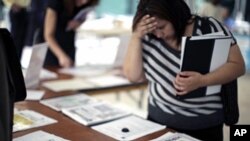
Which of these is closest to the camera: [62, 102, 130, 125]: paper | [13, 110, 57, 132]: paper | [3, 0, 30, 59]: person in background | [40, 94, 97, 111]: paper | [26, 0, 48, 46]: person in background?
[13, 110, 57, 132]: paper

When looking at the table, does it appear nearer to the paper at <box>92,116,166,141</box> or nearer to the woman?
the paper at <box>92,116,166,141</box>

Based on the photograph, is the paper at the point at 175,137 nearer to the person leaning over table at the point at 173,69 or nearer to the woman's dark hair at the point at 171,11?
the person leaning over table at the point at 173,69

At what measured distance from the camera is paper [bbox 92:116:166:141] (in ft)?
4.67

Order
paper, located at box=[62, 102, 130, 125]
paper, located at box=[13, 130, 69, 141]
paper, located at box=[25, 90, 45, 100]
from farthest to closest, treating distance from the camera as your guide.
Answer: paper, located at box=[25, 90, 45, 100] < paper, located at box=[62, 102, 130, 125] < paper, located at box=[13, 130, 69, 141]

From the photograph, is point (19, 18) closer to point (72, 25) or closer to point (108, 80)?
point (72, 25)

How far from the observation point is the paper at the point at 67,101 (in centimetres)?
174

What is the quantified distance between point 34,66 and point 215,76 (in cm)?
106

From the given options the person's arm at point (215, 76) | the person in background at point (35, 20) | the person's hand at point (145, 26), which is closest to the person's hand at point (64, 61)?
the person in background at point (35, 20)

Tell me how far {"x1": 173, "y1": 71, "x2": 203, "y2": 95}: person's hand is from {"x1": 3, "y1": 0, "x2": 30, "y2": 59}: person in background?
2377mm

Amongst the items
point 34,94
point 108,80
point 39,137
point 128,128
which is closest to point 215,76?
point 128,128

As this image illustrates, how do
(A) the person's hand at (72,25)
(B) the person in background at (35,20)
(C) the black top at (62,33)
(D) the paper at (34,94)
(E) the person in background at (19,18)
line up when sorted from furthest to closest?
(E) the person in background at (19,18) < (B) the person in background at (35,20) < (A) the person's hand at (72,25) < (C) the black top at (62,33) < (D) the paper at (34,94)

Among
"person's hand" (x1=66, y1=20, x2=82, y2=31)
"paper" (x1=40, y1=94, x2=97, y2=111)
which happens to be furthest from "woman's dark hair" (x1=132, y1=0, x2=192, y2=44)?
"person's hand" (x1=66, y1=20, x2=82, y2=31)

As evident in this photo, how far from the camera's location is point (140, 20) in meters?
1.50

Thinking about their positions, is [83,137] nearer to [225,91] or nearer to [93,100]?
[93,100]
